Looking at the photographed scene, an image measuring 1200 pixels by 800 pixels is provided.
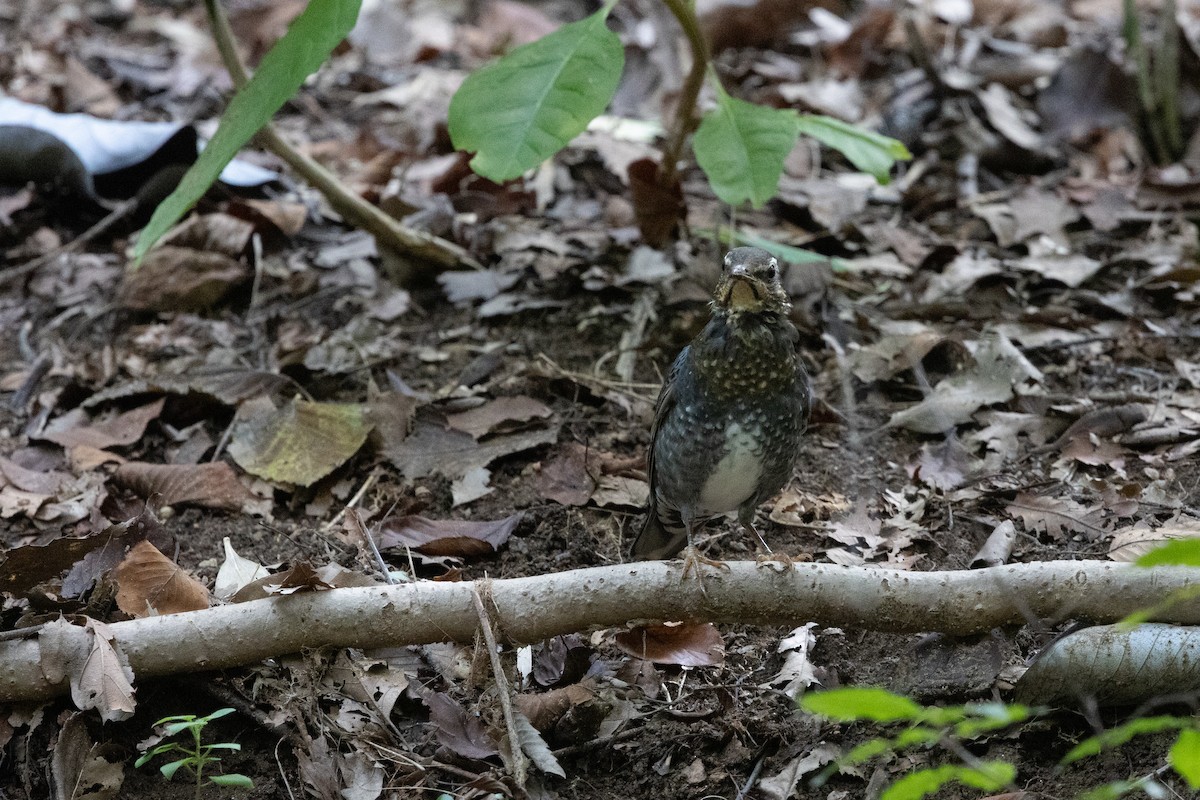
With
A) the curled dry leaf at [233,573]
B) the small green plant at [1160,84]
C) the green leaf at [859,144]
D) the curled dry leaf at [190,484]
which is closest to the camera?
the curled dry leaf at [233,573]


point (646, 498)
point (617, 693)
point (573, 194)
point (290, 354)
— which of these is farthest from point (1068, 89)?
point (617, 693)

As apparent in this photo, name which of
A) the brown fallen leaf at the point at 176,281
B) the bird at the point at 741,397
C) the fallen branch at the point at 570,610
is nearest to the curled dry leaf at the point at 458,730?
the fallen branch at the point at 570,610

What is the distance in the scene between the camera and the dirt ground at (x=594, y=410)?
2736 millimetres

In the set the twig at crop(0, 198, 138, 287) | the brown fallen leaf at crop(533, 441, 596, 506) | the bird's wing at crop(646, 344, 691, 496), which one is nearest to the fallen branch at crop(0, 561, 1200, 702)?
the bird's wing at crop(646, 344, 691, 496)

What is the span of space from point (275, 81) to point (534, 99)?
29.9 inches

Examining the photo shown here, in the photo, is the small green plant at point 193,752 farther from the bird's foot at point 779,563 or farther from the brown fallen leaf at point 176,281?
the brown fallen leaf at point 176,281

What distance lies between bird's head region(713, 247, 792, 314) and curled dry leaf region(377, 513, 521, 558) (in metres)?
0.97

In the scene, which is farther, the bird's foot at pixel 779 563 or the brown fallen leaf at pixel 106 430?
the brown fallen leaf at pixel 106 430

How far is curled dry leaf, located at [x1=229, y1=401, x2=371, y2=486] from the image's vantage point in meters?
3.79

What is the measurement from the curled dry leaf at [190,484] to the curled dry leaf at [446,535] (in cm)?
52

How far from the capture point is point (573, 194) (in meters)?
5.55

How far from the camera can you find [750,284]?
3.10m

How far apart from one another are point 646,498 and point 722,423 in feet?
2.27

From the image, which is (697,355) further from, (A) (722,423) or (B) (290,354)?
(B) (290,354)
